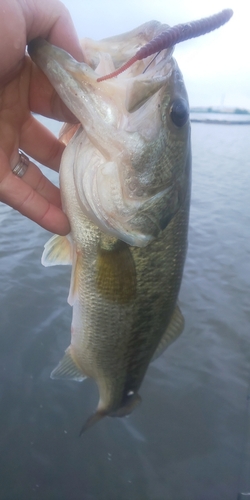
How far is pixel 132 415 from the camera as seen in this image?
3680 mm

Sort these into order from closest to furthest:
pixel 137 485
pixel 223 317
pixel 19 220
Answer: pixel 137 485
pixel 223 317
pixel 19 220

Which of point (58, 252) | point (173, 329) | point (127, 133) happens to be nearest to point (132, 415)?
point (173, 329)

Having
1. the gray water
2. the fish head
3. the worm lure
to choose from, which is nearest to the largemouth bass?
the fish head

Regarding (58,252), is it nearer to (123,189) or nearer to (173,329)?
(123,189)

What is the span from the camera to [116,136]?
1.65m

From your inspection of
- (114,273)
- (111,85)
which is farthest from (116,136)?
(114,273)

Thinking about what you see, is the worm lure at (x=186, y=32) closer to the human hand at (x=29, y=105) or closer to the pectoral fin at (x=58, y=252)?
the human hand at (x=29, y=105)

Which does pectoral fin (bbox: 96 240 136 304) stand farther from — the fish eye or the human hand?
the fish eye

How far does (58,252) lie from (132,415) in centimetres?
227

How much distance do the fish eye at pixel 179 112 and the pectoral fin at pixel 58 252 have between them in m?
0.95

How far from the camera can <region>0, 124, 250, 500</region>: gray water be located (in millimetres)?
3088

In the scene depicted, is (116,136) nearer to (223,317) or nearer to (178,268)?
(178,268)

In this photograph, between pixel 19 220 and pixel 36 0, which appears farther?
pixel 19 220

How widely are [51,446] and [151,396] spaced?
45.8 inches
